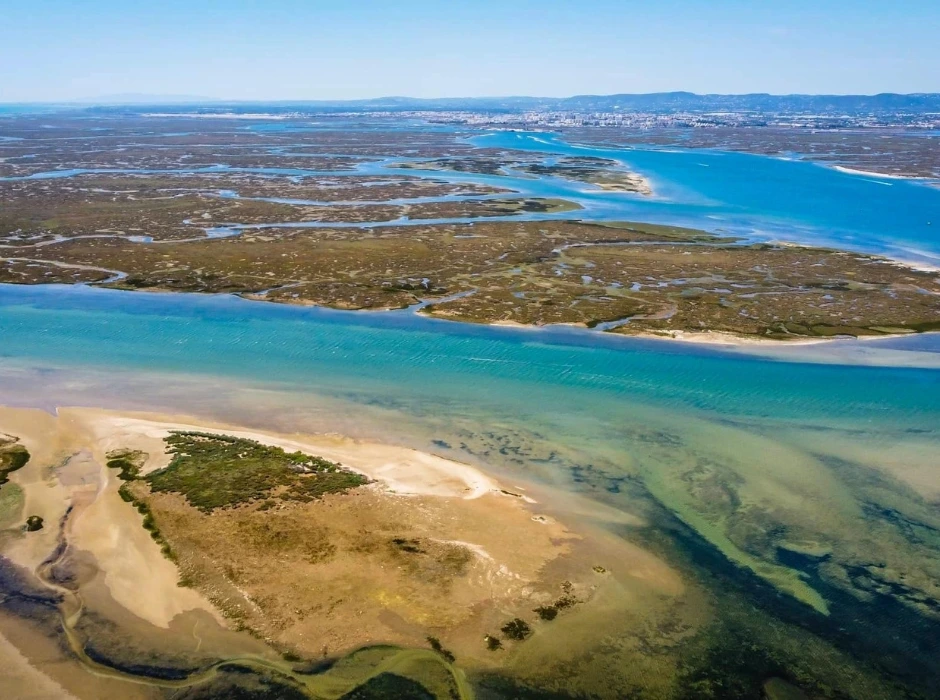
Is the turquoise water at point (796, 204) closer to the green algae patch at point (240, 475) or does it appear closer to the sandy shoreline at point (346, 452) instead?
the sandy shoreline at point (346, 452)

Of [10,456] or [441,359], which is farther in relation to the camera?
[441,359]

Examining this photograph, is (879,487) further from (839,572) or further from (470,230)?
(470,230)

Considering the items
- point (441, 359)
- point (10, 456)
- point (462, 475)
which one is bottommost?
point (462, 475)

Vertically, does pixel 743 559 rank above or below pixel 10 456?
below

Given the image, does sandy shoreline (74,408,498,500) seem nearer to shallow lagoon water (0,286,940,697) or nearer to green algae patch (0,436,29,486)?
shallow lagoon water (0,286,940,697)

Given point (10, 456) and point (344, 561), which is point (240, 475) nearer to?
point (344, 561)

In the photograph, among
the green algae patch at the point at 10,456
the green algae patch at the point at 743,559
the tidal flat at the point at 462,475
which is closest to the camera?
the tidal flat at the point at 462,475

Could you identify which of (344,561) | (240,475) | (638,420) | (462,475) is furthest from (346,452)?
(638,420)

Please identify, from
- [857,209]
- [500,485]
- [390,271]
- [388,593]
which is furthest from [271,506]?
[857,209]

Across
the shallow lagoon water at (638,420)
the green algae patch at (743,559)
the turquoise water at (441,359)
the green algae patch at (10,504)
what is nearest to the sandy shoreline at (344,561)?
the green algae patch at (10,504)

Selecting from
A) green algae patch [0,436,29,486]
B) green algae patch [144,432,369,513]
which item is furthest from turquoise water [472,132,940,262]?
green algae patch [0,436,29,486]
